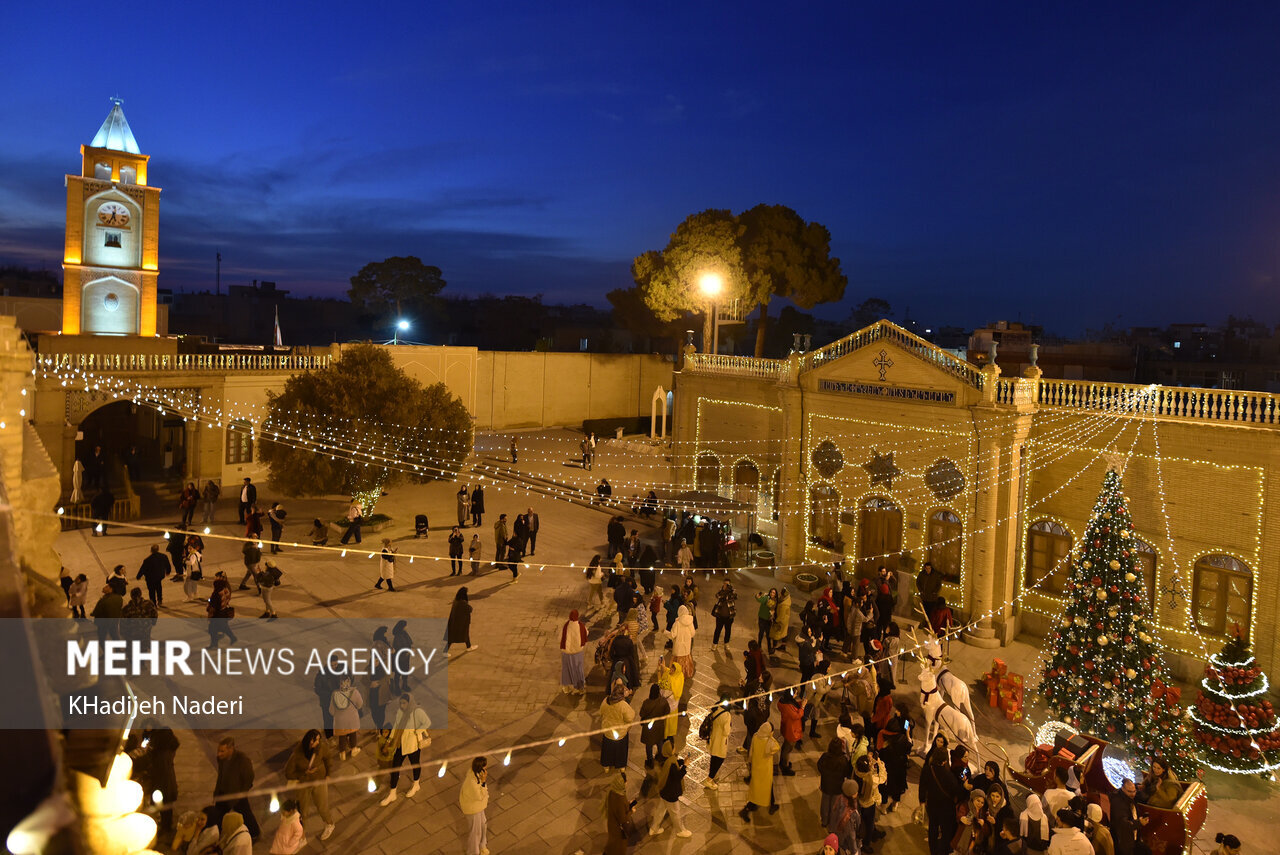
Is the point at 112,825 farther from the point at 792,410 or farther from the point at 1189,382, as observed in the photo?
the point at 1189,382

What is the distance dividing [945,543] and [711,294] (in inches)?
581

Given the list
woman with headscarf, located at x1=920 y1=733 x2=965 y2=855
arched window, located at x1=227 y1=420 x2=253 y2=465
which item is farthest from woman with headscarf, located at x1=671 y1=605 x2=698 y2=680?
arched window, located at x1=227 y1=420 x2=253 y2=465

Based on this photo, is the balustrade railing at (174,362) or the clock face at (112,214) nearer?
the balustrade railing at (174,362)

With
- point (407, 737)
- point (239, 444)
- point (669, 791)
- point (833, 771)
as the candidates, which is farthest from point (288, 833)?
point (239, 444)

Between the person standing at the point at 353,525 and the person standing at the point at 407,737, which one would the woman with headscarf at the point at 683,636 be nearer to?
the person standing at the point at 407,737

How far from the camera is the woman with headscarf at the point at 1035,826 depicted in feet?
25.4

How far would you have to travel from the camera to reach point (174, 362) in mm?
22156

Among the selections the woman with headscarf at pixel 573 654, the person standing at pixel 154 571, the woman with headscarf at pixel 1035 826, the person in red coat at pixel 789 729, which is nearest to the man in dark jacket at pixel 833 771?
the person in red coat at pixel 789 729

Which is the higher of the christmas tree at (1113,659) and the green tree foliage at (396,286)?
the green tree foliage at (396,286)

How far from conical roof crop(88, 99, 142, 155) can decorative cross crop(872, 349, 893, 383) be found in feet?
93.9

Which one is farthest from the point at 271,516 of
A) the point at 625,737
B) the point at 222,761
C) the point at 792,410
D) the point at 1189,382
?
the point at 1189,382

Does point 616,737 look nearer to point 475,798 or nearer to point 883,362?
point 475,798

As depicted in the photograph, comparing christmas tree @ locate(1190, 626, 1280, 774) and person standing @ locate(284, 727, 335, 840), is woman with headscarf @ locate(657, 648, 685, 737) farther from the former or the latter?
christmas tree @ locate(1190, 626, 1280, 774)

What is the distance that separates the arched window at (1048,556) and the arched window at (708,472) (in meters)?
9.56
